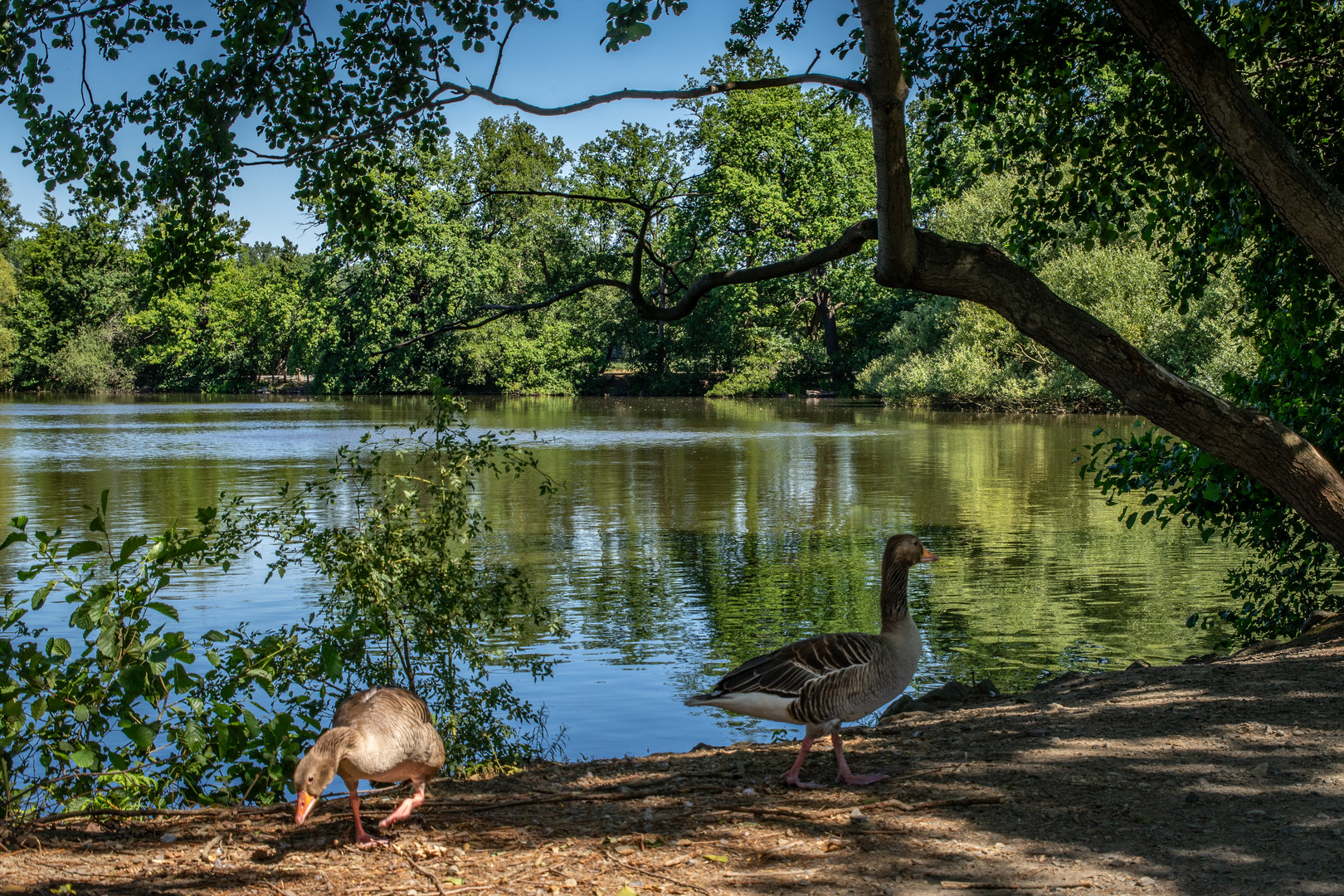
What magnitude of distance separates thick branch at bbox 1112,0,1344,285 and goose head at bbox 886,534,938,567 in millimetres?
2600

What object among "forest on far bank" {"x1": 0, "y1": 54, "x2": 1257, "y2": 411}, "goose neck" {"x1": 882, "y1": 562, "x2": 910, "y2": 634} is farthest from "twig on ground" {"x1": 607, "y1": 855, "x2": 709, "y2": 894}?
"forest on far bank" {"x1": 0, "y1": 54, "x2": 1257, "y2": 411}

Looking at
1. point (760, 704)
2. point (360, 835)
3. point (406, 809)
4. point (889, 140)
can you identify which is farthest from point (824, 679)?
point (889, 140)

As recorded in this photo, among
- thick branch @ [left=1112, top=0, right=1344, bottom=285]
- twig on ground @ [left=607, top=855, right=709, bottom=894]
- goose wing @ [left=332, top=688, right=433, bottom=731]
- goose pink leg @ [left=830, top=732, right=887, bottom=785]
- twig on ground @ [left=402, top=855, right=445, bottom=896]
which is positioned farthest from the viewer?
thick branch @ [left=1112, top=0, right=1344, bottom=285]

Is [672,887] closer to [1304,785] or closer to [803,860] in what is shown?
[803,860]

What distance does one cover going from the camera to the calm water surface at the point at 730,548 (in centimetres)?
1100

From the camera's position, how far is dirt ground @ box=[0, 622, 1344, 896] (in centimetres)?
405

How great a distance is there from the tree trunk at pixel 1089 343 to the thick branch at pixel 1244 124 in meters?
0.09

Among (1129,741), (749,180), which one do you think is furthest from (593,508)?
(749,180)

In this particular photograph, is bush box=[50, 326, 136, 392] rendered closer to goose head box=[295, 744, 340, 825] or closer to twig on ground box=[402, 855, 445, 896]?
goose head box=[295, 744, 340, 825]

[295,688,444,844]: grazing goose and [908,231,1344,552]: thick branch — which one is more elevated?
[908,231,1344,552]: thick branch

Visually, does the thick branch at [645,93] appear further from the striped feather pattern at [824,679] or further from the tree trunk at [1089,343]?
the striped feather pattern at [824,679]

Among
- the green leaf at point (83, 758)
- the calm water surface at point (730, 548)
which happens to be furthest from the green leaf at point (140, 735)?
the calm water surface at point (730, 548)

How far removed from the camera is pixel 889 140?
5637mm

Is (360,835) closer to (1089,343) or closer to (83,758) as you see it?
(83,758)
